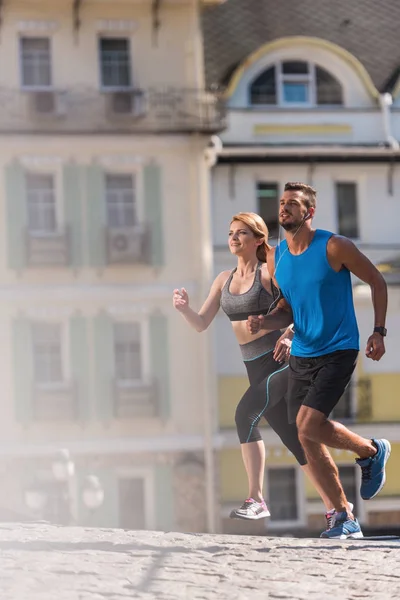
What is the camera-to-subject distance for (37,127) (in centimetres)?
1152

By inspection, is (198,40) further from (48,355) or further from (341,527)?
(341,527)

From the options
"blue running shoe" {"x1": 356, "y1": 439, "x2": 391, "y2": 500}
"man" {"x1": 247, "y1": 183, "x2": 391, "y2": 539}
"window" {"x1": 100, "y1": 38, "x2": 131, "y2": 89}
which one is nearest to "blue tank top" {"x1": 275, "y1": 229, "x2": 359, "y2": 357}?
"man" {"x1": 247, "y1": 183, "x2": 391, "y2": 539}

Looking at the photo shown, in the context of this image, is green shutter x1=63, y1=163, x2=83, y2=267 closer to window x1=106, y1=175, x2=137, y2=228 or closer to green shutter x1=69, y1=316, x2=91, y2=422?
window x1=106, y1=175, x2=137, y2=228

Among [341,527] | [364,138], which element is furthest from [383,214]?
[341,527]

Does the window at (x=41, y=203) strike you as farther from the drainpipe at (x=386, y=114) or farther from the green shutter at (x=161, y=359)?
the drainpipe at (x=386, y=114)

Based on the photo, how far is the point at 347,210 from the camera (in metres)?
11.5

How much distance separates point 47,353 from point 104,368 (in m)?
0.47

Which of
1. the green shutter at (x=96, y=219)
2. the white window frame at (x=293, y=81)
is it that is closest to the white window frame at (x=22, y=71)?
the green shutter at (x=96, y=219)

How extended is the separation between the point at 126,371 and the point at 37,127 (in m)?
1.88

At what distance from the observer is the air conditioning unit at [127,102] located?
11531mm

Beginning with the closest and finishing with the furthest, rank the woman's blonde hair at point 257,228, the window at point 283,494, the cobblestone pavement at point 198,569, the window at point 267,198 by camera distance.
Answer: the cobblestone pavement at point 198,569
the woman's blonde hair at point 257,228
the window at point 267,198
the window at point 283,494

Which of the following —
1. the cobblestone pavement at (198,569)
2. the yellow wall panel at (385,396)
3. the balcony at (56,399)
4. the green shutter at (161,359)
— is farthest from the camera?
the yellow wall panel at (385,396)

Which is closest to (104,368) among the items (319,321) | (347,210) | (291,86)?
(347,210)

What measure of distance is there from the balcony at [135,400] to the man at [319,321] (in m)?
7.51
